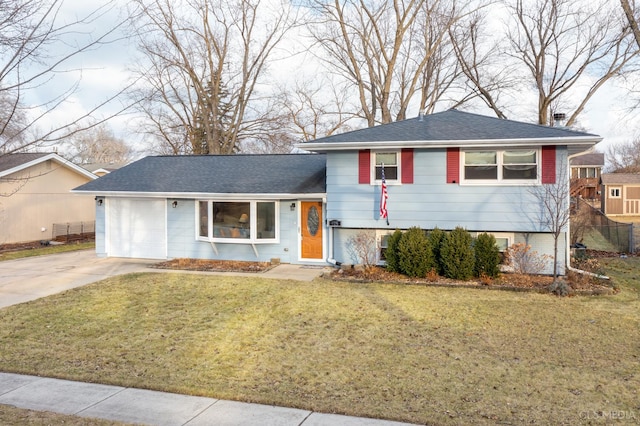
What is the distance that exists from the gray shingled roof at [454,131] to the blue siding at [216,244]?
2680mm

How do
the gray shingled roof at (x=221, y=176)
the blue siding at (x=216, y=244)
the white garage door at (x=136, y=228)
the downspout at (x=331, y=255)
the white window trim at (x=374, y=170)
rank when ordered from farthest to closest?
the white garage door at (x=136, y=228), the gray shingled roof at (x=221, y=176), the blue siding at (x=216, y=244), the downspout at (x=331, y=255), the white window trim at (x=374, y=170)

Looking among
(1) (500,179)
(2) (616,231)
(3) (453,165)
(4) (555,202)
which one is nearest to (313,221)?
(3) (453,165)

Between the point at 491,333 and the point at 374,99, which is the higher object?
the point at 374,99

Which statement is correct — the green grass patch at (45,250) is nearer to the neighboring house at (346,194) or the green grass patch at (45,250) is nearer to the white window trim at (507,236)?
the neighboring house at (346,194)

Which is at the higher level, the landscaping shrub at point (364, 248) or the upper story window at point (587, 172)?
the upper story window at point (587, 172)

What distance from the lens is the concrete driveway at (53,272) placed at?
33.3 feet

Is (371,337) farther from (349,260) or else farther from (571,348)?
(349,260)

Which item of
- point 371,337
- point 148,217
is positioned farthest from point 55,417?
point 148,217

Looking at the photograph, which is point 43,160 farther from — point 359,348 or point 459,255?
point 359,348

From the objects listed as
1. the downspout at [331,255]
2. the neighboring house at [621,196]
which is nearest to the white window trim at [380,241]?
the downspout at [331,255]

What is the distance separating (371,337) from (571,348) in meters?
2.76

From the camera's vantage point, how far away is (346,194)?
12.4m

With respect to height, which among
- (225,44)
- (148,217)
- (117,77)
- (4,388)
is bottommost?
(4,388)

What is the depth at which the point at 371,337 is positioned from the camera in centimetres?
683
